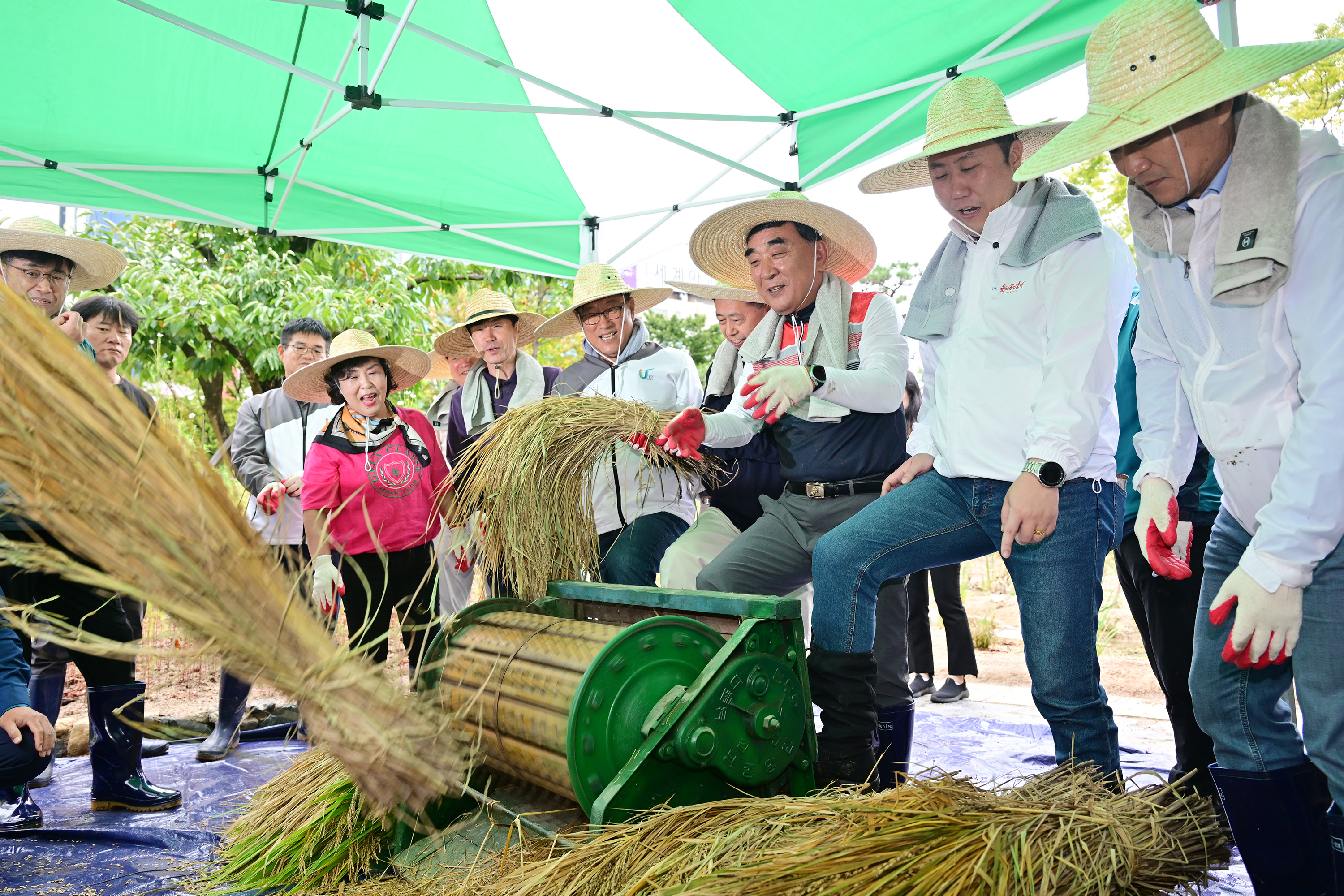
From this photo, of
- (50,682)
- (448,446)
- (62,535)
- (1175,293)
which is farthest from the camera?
(448,446)

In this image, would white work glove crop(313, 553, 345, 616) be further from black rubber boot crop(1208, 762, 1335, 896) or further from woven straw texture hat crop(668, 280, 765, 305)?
black rubber boot crop(1208, 762, 1335, 896)

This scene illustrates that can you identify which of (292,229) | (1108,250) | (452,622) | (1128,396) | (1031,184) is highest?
(292,229)

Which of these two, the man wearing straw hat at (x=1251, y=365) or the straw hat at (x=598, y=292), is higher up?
the straw hat at (x=598, y=292)

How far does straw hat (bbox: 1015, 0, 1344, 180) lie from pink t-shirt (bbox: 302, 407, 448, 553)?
3025 mm

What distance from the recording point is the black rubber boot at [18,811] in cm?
323

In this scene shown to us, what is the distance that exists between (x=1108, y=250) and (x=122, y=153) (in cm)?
635

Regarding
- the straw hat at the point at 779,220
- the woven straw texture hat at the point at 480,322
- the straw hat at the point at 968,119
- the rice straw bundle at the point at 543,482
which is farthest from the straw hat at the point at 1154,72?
the woven straw texture hat at the point at 480,322

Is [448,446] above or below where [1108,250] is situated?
below

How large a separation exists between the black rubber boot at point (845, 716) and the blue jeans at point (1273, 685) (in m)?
0.78

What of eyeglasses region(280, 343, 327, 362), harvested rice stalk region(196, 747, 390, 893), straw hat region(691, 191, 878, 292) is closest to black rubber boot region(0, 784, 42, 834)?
harvested rice stalk region(196, 747, 390, 893)

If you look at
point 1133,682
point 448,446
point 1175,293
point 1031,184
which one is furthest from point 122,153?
point 1133,682

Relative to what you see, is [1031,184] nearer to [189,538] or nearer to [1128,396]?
[1128,396]

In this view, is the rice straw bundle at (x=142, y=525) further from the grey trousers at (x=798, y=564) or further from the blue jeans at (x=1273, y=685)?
the blue jeans at (x=1273, y=685)

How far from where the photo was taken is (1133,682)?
5555mm
